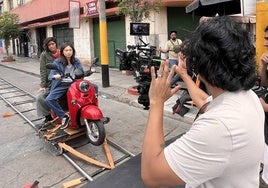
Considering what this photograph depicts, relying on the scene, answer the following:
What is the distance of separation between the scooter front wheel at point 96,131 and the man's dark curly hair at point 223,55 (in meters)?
3.05

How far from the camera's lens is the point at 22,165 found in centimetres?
406

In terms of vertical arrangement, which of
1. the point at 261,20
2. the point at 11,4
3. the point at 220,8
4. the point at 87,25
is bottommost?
the point at 261,20

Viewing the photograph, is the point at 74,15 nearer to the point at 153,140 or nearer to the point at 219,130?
the point at 153,140

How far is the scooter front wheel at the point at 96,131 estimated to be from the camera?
407 cm

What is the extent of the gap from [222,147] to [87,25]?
49.3ft

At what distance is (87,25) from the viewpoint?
15.4m

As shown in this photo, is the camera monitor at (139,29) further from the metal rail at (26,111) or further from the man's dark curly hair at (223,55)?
the man's dark curly hair at (223,55)

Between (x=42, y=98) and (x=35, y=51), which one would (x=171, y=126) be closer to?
(x=42, y=98)

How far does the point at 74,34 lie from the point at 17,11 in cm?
1219

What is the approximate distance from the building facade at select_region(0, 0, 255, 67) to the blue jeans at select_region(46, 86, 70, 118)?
2770 mm

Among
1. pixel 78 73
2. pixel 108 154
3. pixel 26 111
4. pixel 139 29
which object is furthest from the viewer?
pixel 139 29

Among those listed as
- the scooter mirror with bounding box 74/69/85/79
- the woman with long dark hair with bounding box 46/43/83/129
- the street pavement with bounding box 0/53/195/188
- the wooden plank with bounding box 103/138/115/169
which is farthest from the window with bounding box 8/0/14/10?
the wooden plank with bounding box 103/138/115/169

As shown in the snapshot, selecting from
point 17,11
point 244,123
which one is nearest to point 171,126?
point 244,123

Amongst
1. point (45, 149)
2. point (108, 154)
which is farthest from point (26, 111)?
point (108, 154)
